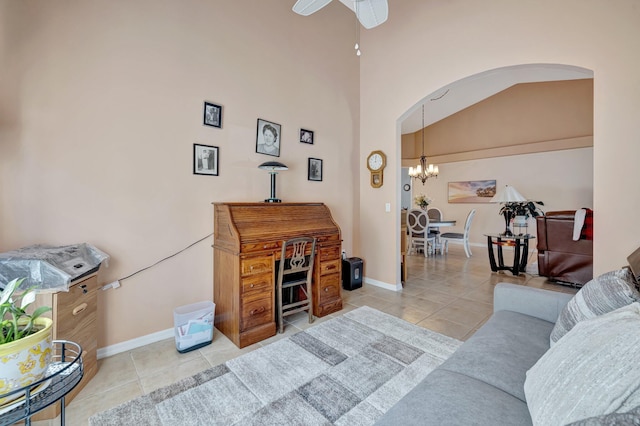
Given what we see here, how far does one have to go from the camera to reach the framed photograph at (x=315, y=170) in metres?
3.60

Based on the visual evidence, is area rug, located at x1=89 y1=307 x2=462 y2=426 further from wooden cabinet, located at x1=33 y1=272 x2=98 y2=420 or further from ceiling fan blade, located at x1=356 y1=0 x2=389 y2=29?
ceiling fan blade, located at x1=356 y1=0 x2=389 y2=29

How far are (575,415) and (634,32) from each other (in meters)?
3.17

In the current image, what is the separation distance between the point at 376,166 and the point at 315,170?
97cm

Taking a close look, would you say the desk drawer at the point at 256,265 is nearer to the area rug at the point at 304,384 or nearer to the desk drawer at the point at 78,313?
the area rug at the point at 304,384

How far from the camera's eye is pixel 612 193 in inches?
89.7

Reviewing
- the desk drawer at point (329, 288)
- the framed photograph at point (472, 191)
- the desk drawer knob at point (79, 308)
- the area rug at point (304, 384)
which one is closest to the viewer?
the area rug at point (304, 384)

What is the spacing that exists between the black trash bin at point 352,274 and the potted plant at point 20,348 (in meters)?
3.22

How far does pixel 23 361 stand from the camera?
31.4 inches

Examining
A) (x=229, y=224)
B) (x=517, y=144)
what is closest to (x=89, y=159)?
(x=229, y=224)

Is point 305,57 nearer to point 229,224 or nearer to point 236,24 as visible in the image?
point 236,24

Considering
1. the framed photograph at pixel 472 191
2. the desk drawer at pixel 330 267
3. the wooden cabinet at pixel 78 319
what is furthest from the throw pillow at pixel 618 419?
the framed photograph at pixel 472 191

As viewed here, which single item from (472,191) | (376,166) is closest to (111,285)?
(376,166)

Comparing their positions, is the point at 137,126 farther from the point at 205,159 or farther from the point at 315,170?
the point at 315,170

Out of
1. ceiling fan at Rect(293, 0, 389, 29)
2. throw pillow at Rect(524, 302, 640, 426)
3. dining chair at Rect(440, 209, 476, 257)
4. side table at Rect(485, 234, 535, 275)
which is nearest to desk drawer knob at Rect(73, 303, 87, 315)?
throw pillow at Rect(524, 302, 640, 426)
